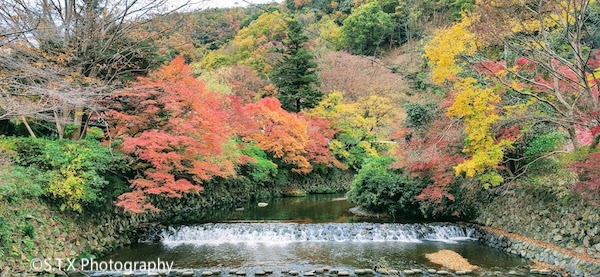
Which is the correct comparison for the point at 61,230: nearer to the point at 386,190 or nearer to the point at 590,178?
the point at 386,190

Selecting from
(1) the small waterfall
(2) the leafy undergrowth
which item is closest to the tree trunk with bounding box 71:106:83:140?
(2) the leafy undergrowth

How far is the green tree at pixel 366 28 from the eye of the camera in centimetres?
4566

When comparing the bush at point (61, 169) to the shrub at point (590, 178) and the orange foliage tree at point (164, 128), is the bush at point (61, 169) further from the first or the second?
the shrub at point (590, 178)

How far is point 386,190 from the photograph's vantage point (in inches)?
600

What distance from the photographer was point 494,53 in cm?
2005

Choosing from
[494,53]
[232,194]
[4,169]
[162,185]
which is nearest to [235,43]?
[232,194]

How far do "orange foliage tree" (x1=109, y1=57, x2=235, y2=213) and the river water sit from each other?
1.46 meters

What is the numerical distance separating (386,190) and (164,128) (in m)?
9.02

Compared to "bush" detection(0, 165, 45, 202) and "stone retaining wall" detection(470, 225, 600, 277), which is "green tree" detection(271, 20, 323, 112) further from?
"bush" detection(0, 165, 45, 202)

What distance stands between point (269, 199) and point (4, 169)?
14.9 m

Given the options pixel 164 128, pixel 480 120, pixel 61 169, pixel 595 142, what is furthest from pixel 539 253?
pixel 61 169

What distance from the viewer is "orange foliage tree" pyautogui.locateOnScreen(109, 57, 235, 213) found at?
11203 mm

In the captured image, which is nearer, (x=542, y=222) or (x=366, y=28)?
(x=542, y=222)

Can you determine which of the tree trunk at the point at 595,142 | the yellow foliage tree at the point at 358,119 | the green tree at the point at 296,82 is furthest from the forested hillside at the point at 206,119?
the green tree at the point at 296,82
